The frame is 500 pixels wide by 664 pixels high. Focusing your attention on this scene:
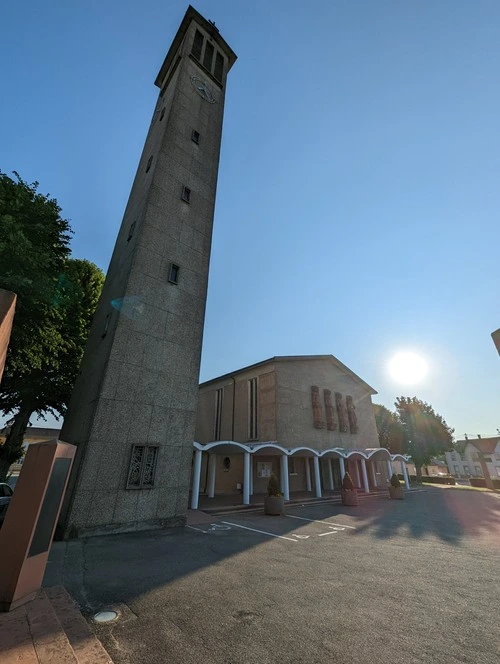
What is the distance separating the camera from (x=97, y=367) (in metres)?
12.5

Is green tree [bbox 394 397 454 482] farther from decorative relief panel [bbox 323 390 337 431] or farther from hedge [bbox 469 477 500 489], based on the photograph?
decorative relief panel [bbox 323 390 337 431]

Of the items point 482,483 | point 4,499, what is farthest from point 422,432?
point 4,499

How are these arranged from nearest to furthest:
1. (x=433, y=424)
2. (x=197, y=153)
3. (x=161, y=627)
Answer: (x=161, y=627) < (x=197, y=153) < (x=433, y=424)

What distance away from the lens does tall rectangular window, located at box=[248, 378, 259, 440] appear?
2592cm

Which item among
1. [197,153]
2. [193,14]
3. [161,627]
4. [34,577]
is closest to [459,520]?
[161,627]

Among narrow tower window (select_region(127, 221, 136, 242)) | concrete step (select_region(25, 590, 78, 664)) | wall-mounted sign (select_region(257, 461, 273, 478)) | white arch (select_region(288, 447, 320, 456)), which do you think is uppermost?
narrow tower window (select_region(127, 221, 136, 242))

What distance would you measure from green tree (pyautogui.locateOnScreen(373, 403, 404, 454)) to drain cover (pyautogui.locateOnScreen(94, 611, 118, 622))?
158ft

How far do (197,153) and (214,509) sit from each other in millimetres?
20218

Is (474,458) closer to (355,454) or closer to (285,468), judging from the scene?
(355,454)

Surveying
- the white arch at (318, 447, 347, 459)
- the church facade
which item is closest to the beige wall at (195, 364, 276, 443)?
the church facade

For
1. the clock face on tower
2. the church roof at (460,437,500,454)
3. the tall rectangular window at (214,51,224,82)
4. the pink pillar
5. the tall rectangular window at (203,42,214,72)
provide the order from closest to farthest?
the pink pillar < the clock face on tower < the tall rectangular window at (203,42,214,72) < the tall rectangular window at (214,51,224,82) < the church roof at (460,437,500,454)

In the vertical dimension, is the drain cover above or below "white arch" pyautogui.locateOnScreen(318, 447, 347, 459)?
below

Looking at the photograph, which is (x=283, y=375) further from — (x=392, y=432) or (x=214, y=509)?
(x=392, y=432)

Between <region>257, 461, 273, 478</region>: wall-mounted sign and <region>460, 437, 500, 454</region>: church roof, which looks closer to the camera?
<region>257, 461, 273, 478</region>: wall-mounted sign
